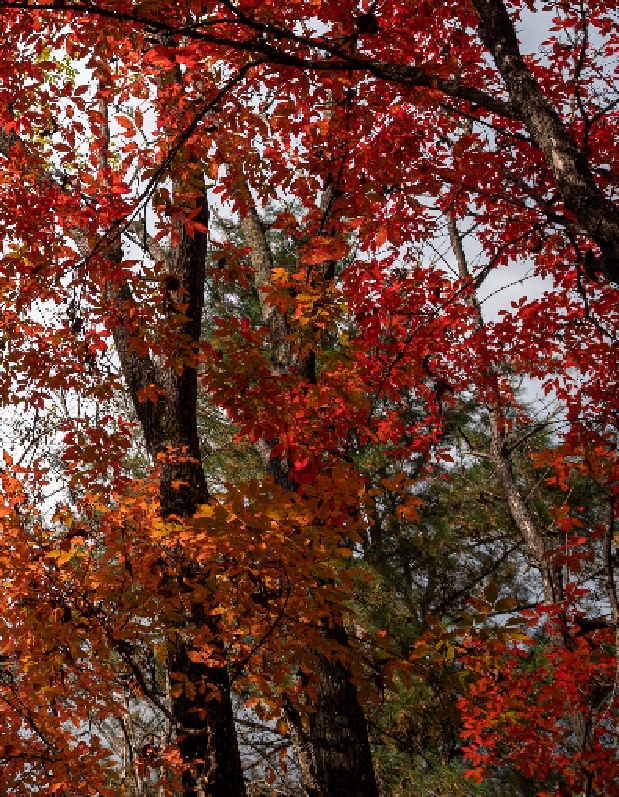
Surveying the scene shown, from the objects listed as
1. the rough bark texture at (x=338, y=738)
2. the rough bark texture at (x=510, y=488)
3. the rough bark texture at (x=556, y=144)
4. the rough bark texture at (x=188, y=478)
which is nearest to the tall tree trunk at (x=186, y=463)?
the rough bark texture at (x=188, y=478)

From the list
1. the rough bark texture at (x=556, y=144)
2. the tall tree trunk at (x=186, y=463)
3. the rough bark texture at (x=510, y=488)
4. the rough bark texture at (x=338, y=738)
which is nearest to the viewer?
the rough bark texture at (x=556, y=144)

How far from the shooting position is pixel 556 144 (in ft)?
9.08

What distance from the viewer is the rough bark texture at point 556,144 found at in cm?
265

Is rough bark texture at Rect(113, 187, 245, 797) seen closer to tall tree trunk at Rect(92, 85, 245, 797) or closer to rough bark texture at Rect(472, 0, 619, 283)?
tall tree trunk at Rect(92, 85, 245, 797)

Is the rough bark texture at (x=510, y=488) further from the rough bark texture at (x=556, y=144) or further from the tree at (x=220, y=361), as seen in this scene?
the rough bark texture at (x=556, y=144)

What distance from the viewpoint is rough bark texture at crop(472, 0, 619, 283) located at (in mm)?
2646

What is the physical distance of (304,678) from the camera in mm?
4246

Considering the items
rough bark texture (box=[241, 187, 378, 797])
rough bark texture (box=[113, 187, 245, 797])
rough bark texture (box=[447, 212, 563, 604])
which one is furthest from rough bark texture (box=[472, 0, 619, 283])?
rough bark texture (box=[447, 212, 563, 604])

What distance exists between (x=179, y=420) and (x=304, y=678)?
7.51 ft

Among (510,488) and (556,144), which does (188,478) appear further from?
(510,488)

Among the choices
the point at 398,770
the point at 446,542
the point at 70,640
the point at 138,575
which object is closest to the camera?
the point at 70,640

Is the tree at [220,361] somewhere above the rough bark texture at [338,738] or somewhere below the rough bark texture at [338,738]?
above

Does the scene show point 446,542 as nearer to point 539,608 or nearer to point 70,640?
point 539,608

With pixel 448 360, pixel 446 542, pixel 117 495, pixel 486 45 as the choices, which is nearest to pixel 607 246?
pixel 486 45
